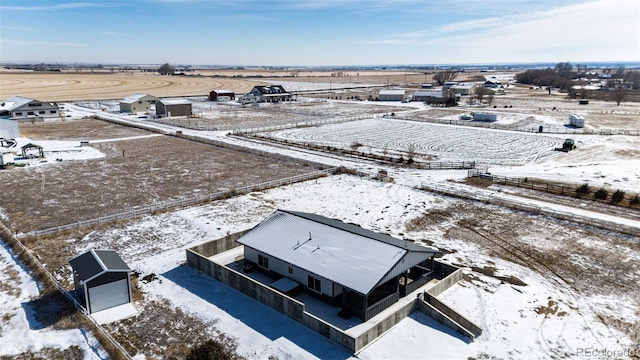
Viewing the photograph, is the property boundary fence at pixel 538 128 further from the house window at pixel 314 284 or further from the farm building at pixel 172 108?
the house window at pixel 314 284

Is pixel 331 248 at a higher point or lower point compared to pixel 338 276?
higher

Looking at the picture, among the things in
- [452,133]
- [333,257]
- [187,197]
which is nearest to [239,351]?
[333,257]

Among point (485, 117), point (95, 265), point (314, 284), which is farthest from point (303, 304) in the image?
point (485, 117)

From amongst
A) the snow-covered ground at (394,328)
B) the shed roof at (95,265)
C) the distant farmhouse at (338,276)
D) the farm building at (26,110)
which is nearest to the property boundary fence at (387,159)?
the snow-covered ground at (394,328)

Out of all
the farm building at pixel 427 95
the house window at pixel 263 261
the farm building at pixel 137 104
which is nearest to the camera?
the house window at pixel 263 261

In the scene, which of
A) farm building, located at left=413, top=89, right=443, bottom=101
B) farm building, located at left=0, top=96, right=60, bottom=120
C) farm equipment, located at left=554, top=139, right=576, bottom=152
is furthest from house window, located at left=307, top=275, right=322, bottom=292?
farm building, located at left=413, top=89, right=443, bottom=101

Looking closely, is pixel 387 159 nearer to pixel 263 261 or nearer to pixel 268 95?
pixel 263 261

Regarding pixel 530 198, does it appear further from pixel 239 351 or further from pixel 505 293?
pixel 239 351
